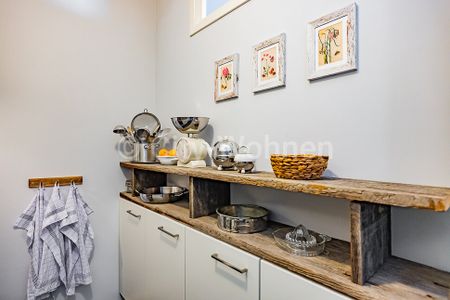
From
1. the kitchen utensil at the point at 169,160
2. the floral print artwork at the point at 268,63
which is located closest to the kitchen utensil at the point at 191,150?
the kitchen utensil at the point at 169,160

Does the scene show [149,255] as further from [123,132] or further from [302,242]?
[302,242]

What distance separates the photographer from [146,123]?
6.24 ft

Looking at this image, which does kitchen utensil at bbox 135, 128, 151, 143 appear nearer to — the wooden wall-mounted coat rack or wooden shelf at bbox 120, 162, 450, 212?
the wooden wall-mounted coat rack

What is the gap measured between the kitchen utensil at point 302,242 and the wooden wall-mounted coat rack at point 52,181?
4.66ft

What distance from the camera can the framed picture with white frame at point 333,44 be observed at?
905 millimetres

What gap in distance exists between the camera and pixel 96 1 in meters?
1.85

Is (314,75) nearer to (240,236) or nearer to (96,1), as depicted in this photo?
(240,236)

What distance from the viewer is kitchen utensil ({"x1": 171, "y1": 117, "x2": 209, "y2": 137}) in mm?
1491

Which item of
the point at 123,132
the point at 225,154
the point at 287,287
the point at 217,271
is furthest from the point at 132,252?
the point at 287,287

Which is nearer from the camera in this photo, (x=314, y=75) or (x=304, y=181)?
(x=304, y=181)

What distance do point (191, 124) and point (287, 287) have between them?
0.98 metres

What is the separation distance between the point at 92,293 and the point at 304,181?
1809mm

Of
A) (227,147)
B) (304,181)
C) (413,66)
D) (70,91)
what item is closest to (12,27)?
(70,91)

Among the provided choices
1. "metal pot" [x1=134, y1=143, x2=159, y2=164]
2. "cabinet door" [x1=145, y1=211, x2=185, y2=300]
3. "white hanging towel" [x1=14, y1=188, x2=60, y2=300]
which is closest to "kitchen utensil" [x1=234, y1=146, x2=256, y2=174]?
"cabinet door" [x1=145, y1=211, x2=185, y2=300]
